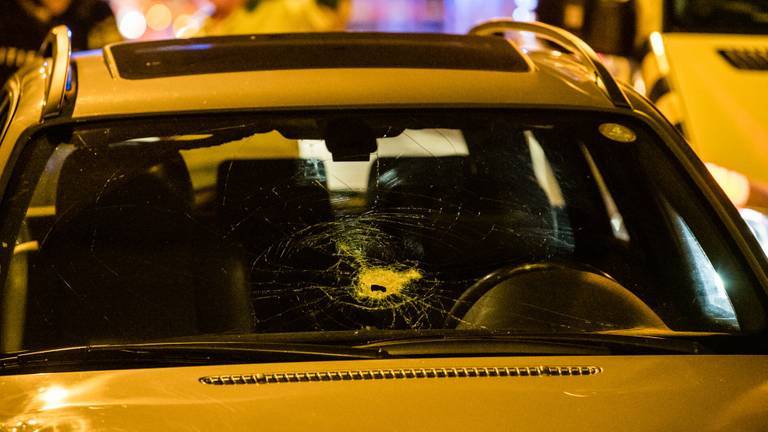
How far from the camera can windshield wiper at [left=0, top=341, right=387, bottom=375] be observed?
259 centimetres

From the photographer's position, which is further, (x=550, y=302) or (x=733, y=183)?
(x=733, y=183)

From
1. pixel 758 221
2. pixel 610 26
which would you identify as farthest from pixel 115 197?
pixel 610 26

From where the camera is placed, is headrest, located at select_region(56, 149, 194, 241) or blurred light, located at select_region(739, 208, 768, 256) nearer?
headrest, located at select_region(56, 149, 194, 241)

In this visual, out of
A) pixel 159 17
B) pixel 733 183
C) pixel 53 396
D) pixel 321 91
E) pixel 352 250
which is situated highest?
pixel 321 91

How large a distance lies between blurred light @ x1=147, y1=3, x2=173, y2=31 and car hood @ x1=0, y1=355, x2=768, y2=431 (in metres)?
11.8

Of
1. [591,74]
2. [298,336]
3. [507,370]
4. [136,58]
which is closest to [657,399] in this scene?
[507,370]

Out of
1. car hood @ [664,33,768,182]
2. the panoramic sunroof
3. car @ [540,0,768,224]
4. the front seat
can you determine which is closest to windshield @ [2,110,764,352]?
the front seat

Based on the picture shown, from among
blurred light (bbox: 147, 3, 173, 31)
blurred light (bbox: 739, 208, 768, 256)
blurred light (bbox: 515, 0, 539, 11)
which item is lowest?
blurred light (bbox: 147, 3, 173, 31)

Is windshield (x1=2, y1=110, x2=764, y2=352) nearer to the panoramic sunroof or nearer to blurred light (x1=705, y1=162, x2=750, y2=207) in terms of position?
the panoramic sunroof

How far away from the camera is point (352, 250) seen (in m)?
2.99

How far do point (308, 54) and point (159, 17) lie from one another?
37.4 feet

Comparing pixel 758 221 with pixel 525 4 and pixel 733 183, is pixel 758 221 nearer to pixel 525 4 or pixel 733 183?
pixel 733 183

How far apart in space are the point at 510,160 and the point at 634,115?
1.20 ft

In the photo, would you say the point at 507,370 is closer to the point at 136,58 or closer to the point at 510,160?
the point at 510,160
